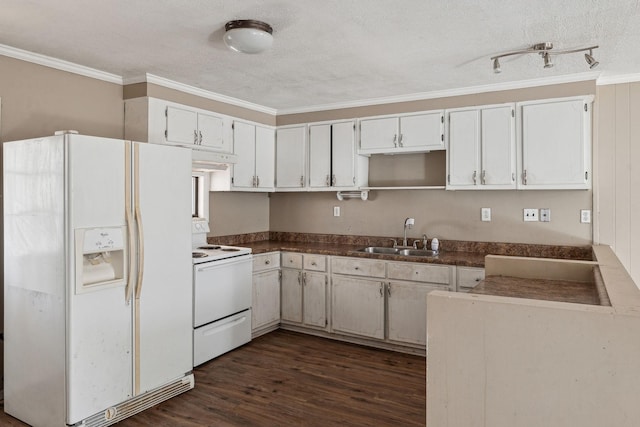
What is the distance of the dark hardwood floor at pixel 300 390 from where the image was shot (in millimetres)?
2729

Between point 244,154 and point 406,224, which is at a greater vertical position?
point 244,154

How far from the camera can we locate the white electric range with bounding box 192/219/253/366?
3.52 m

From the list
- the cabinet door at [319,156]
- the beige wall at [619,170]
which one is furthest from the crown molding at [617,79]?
the cabinet door at [319,156]

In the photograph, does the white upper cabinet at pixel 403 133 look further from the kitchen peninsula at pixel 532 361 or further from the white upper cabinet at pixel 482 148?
the kitchen peninsula at pixel 532 361

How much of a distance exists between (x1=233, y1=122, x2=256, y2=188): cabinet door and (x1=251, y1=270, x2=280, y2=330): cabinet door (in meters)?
0.96

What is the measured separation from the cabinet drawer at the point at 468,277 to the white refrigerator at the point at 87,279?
2.24 m

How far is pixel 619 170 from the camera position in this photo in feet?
11.9

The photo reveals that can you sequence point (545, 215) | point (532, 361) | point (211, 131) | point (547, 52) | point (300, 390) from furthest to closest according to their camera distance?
1. point (211, 131)
2. point (545, 215)
3. point (300, 390)
4. point (547, 52)
5. point (532, 361)

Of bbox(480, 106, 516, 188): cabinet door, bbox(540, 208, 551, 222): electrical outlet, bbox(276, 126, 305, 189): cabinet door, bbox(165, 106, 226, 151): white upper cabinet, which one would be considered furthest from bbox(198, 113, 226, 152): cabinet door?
bbox(540, 208, 551, 222): electrical outlet

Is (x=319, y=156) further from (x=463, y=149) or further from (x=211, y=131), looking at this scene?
(x=463, y=149)

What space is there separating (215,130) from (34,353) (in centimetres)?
232

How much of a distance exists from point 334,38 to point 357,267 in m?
2.11

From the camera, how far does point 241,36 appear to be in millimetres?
2486

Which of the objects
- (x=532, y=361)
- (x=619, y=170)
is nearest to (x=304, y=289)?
(x=619, y=170)
